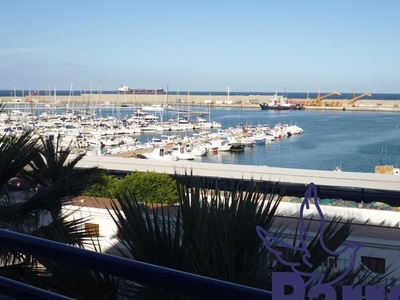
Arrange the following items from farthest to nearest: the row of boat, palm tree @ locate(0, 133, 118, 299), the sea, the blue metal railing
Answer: the row of boat
the sea
palm tree @ locate(0, 133, 118, 299)
the blue metal railing

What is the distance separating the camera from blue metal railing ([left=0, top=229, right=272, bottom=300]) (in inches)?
40.9

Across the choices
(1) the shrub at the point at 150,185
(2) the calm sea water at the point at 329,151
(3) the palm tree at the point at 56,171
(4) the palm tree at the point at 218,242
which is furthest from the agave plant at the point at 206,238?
(2) the calm sea water at the point at 329,151

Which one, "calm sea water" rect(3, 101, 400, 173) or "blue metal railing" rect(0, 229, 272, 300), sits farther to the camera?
"calm sea water" rect(3, 101, 400, 173)

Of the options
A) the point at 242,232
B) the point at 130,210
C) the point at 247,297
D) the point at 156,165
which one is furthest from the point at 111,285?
the point at 156,165

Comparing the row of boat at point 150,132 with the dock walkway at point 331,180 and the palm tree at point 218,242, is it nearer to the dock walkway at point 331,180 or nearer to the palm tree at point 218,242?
the dock walkway at point 331,180

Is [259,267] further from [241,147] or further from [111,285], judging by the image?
[241,147]

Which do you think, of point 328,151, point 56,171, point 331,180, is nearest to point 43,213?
point 56,171

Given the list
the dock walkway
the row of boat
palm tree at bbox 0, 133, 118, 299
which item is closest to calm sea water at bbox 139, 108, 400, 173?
the row of boat

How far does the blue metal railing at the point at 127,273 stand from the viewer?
104 cm

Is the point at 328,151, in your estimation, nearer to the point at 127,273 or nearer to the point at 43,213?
the point at 43,213

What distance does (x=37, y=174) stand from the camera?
19.4 ft

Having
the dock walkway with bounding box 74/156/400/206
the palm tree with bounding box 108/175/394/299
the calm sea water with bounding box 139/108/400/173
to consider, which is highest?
the palm tree with bounding box 108/175/394/299

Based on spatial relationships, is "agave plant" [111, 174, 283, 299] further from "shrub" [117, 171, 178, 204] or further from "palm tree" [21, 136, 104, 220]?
"shrub" [117, 171, 178, 204]

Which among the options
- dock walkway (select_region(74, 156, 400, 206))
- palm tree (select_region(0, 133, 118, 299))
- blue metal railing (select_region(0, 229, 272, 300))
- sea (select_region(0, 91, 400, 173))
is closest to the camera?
blue metal railing (select_region(0, 229, 272, 300))
